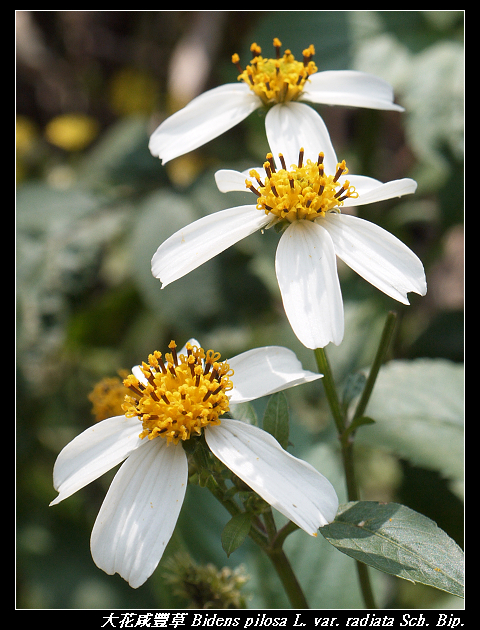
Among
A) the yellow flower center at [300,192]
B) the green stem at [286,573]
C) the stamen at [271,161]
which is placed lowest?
the green stem at [286,573]

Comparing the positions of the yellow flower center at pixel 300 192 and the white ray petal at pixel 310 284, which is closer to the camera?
the white ray petal at pixel 310 284

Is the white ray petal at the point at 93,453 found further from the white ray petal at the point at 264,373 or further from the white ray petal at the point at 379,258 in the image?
the white ray petal at the point at 379,258

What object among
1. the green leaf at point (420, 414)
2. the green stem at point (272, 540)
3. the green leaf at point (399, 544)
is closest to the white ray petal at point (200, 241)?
the green stem at point (272, 540)

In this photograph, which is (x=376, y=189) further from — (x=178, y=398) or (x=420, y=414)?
(x=420, y=414)

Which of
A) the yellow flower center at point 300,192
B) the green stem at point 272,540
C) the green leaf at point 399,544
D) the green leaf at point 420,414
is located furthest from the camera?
the green leaf at point 420,414

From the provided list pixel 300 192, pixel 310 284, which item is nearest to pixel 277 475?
pixel 310 284

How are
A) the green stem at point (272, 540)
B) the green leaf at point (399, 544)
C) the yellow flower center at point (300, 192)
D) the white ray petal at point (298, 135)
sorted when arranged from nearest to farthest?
1. the green leaf at point (399, 544)
2. the green stem at point (272, 540)
3. the yellow flower center at point (300, 192)
4. the white ray petal at point (298, 135)
